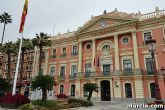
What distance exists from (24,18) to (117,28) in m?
17.6

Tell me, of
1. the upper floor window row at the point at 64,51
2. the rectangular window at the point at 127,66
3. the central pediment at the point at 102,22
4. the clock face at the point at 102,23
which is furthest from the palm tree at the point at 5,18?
the rectangular window at the point at 127,66

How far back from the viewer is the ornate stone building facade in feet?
101

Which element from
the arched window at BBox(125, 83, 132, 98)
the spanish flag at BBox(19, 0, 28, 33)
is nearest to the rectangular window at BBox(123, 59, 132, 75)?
the arched window at BBox(125, 83, 132, 98)

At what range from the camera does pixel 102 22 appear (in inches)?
1467

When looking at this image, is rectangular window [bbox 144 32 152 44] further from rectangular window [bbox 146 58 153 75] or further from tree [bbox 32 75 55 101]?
tree [bbox 32 75 55 101]

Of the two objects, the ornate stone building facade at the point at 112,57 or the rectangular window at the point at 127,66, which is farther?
the rectangular window at the point at 127,66

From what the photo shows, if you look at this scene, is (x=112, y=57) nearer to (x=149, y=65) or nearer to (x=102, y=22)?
(x=149, y=65)

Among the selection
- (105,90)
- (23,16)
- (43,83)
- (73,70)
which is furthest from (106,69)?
(23,16)

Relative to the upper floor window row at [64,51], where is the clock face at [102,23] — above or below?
above

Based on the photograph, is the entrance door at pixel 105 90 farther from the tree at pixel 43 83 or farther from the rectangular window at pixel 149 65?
the tree at pixel 43 83

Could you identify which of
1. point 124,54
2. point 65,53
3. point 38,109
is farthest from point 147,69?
point 38,109

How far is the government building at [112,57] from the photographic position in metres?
30.5

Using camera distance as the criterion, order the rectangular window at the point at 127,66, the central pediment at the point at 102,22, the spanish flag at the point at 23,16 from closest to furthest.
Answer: the spanish flag at the point at 23,16
the rectangular window at the point at 127,66
the central pediment at the point at 102,22

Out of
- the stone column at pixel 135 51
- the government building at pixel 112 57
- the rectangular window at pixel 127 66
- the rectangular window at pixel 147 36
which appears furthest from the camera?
the rectangular window at pixel 147 36
